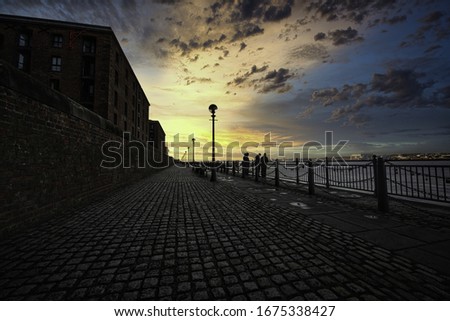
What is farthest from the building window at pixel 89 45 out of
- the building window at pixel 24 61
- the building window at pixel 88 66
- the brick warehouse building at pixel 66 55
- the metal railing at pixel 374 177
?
the metal railing at pixel 374 177

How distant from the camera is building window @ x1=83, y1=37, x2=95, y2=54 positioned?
2419 centimetres

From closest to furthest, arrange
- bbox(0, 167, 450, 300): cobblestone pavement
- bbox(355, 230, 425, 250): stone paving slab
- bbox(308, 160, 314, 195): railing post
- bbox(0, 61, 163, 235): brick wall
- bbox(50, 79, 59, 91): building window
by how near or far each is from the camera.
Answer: bbox(0, 167, 450, 300): cobblestone pavement, bbox(355, 230, 425, 250): stone paving slab, bbox(0, 61, 163, 235): brick wall, bbox(308, 160, 314, 195): railing post, bbox(50, 79, 59, 91): building window

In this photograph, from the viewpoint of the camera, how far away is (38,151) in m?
4.19

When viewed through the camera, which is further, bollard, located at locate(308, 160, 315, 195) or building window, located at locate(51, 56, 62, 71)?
building window, located at locate(51, 56, 62, 71)

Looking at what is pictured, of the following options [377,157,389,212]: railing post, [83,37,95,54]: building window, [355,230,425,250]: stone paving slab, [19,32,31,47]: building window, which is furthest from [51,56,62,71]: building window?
[355,230,425,250]: stone paving slab

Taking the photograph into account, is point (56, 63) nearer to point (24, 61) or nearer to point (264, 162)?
point (24, 61)

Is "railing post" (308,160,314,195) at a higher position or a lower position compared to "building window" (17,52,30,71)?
lower

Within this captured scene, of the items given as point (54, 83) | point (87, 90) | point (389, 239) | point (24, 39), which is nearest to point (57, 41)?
point (24, 39)

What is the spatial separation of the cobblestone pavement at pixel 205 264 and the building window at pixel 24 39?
106ft

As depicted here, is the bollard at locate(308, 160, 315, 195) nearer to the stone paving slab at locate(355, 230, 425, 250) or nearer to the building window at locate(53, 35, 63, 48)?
the stone paving slab at locate(355, 230, 425, 250)

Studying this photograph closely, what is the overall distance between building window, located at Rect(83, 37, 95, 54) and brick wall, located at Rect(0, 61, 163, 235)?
24597 mm

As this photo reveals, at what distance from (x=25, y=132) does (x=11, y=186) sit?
1.07 m

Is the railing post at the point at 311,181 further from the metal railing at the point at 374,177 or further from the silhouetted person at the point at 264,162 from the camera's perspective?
the silhouetted person at the point at 264,162
